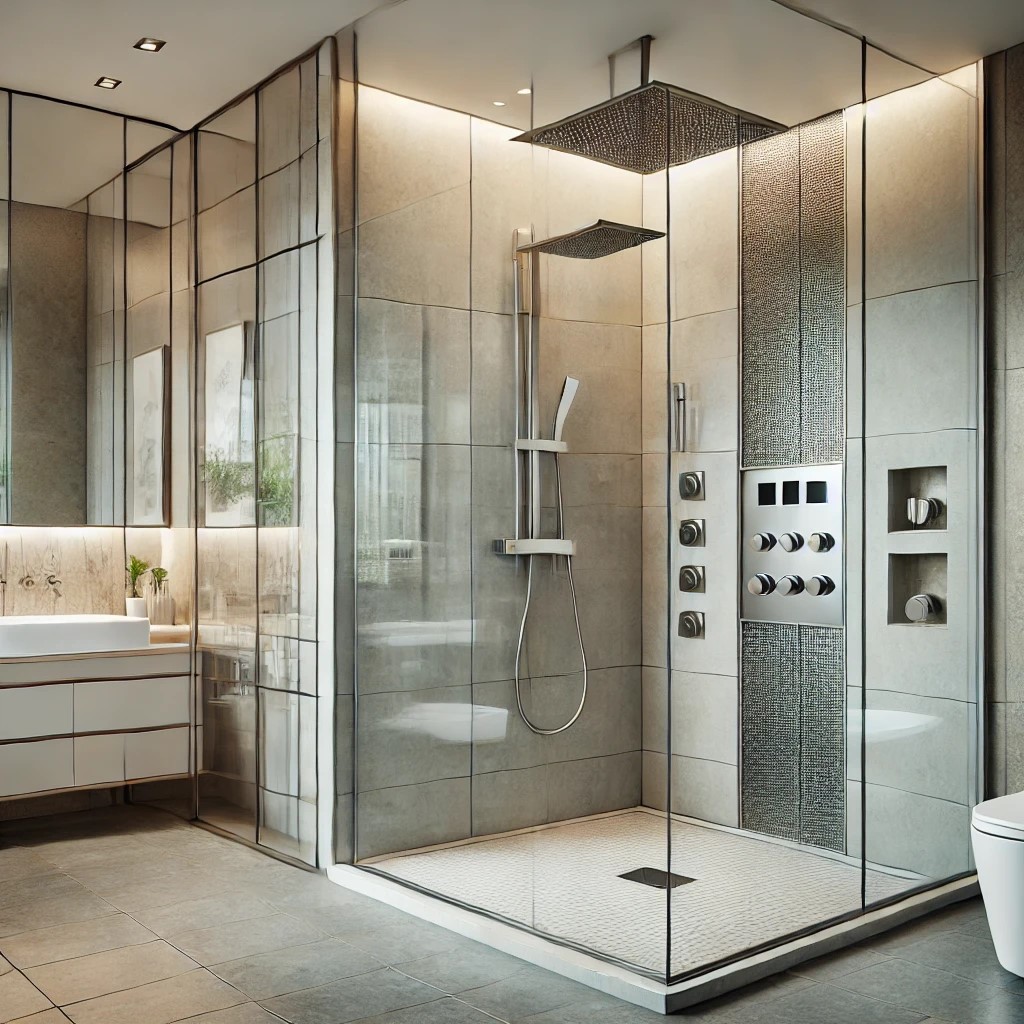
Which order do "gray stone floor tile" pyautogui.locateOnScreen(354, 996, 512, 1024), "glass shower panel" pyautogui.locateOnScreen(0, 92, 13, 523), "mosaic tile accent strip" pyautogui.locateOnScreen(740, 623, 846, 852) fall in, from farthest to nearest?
"glass shower panel" pyautogui.locateOnScreen(0, 92, 13, 523) < "mosaic tile accent strip" pyautogui.locateOnScreen(740, 623, 846, 852) < "gray stone floor tile" pyautogui.locateOnScreen(354, 996, 512, 1024)

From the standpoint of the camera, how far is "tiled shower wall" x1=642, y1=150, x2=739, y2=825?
2.77 metres

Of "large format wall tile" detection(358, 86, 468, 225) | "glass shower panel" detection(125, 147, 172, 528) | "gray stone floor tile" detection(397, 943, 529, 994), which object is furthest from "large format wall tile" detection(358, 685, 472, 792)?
"glass shower panel" detection(125, 147, 172, 528)

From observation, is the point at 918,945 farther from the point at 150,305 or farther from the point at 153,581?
the point at 150,305

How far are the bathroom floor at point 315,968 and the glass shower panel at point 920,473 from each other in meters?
0.40

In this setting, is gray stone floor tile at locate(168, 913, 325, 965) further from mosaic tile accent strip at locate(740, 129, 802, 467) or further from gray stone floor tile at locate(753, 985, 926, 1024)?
mosaic tile accent strip at locate(740, 129, 802, 467)

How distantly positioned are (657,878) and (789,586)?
977mm

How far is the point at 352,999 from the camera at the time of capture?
A: 2781 millimetres

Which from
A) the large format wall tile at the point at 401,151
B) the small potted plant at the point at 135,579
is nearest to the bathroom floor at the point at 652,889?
the large format wall tile at the point at 401,151

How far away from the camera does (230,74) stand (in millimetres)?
4113

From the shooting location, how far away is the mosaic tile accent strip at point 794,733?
3129mm

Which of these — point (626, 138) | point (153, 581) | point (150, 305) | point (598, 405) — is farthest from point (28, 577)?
point (626, 138)

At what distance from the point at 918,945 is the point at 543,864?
116 centimetres

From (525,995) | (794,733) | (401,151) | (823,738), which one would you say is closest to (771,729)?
(794,733)

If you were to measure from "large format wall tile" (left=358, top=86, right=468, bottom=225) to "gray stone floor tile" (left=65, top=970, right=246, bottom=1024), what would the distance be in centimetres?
246
